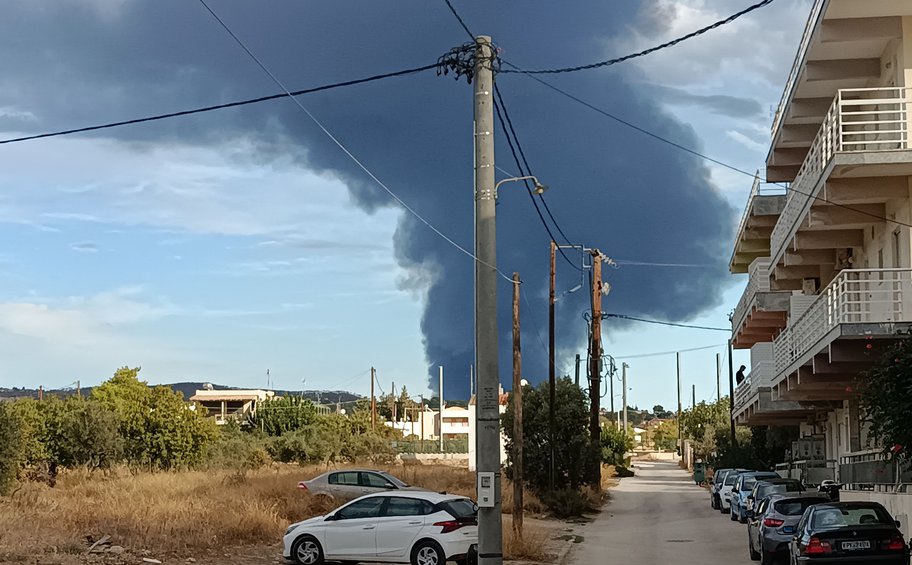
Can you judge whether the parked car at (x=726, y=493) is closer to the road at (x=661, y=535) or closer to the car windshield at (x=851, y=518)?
the road at (x=661, y=535)

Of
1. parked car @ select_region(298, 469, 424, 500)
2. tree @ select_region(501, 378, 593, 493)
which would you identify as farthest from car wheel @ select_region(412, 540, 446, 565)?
tree @ select_region(501, 378, 593, 493)

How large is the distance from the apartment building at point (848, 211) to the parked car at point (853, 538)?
3.95 meters

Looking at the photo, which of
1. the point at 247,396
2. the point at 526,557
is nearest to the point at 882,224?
the point at 526,557

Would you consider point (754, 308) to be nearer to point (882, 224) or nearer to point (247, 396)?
point (882, 224)

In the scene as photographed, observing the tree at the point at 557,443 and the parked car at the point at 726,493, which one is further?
the tree at the point at 557,443

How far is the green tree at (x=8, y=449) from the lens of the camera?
37438 mm

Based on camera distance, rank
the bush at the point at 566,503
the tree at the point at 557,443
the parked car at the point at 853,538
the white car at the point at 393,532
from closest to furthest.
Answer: the parked car at the point at 853,538 < the white car at the point at 393,532 < the bush at the point at 566,503 < the tree at the point at 557,443

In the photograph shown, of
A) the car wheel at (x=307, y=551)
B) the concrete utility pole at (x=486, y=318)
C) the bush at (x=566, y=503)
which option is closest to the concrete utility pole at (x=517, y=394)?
the bush at (x=566, y=503)

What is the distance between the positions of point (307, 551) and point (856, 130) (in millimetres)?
16119

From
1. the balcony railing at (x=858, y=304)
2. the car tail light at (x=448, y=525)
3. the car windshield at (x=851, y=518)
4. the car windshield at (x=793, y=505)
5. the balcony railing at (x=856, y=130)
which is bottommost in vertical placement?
the car tail light at (x=448, y=525)

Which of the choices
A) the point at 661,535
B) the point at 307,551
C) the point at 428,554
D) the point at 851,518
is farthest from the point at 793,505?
the point at 661,535

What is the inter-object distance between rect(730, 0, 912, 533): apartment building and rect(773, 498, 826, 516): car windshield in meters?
1.69

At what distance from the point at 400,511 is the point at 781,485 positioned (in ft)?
45.9

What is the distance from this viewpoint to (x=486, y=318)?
16.1m
